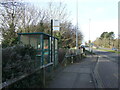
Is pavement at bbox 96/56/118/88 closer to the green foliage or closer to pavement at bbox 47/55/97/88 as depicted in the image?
pavement at bbox 47/55/97/88

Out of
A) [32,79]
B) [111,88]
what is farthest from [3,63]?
[111,88]

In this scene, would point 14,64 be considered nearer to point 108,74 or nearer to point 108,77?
point 108,77

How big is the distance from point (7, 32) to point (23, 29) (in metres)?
1.61

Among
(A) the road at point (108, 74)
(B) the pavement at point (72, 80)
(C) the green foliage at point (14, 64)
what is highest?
(C) the green foliage at point (14, 64)

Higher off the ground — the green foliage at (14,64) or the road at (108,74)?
the green foliage at (14,64)

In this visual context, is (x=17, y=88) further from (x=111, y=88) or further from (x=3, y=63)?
(x=111, y=88)

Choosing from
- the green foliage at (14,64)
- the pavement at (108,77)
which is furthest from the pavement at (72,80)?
the green foliage at (14,64)

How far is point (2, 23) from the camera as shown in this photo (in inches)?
456

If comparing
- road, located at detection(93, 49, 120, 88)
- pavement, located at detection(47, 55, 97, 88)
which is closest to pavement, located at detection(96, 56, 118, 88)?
road, located at detection(93, 49, 120, 88)

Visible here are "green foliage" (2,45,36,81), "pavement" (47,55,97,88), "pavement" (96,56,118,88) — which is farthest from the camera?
"pavement" (96,56,118,88)

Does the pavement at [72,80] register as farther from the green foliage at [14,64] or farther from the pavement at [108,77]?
the green foliage at [14,64]

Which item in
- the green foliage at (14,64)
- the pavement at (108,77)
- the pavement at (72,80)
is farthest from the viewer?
the pavement at (108,77)

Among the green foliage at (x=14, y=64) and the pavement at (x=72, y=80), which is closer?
the green foliage at (x=14, y=64)

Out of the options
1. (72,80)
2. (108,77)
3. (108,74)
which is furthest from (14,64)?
(108,74)
